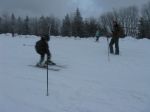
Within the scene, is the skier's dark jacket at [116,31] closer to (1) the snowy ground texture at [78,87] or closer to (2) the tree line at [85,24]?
(1) the snowy ground texture at [78,87]

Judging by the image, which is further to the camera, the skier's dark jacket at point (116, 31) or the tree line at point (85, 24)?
the tree line at point (85, 24)

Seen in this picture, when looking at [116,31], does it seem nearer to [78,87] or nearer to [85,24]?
[78,87]

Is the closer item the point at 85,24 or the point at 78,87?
the point at 78,87

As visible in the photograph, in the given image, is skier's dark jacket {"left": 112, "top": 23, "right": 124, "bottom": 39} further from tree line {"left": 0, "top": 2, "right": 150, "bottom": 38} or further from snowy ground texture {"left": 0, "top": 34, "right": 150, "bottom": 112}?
tree line {"left": 0, "top": 2, "right": 150, "bottom": 38}

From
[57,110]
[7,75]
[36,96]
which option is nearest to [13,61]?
[7,75]

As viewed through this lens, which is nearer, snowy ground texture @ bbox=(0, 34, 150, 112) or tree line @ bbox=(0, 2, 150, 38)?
snowy ground texture @ bbox=(0, 34, 150, 112)

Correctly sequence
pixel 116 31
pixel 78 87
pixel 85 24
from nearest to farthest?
pixel 78 87 → pixel 116 31 → pixel 85 24

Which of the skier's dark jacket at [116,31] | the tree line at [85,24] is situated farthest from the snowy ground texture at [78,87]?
the tree line at [85,24]

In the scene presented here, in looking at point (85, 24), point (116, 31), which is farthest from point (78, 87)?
point (85, 24)

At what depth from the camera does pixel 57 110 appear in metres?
8.11

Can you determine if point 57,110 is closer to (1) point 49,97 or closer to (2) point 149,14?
(1) point 49,97

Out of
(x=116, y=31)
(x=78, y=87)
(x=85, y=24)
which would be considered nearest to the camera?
(x=78, y=87)

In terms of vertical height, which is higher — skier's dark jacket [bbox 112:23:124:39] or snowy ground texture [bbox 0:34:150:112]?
skier's dark jacket [bbox 112:23:124:39]

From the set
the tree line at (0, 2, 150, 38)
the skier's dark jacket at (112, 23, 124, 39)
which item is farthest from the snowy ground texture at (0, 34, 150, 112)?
the tree line at (0, 2, 150, 38)
